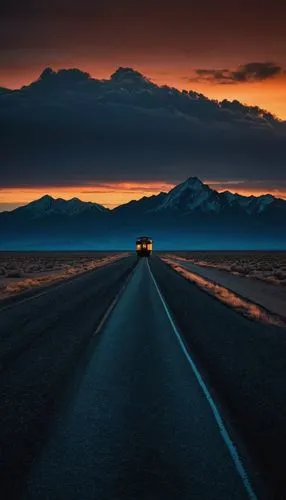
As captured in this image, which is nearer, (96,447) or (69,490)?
(69,490)

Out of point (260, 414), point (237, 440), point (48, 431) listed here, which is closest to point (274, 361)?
point (260, 414)

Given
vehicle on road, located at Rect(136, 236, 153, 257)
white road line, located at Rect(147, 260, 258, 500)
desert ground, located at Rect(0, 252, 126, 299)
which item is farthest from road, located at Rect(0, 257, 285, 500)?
vehicle on road, located at Rect(136, 236, 153, 257)

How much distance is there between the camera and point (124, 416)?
25.8 feet

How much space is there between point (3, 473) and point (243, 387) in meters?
4.89

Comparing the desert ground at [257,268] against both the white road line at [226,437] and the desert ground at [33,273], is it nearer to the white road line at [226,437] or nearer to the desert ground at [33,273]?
the desert ground at [33,273]

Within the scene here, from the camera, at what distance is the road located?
5691 mm

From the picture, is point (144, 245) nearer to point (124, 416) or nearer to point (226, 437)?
point (124, 416)

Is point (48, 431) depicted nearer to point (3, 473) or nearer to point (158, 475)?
point (3, 473)

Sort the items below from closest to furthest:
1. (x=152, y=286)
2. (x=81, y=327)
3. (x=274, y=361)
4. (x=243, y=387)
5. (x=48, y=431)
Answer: (x=48, y=431), (x=243, y=387), (x=274, y=361), (x=81, y=327), (x=152, y=286)

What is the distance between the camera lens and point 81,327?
54.3 feet

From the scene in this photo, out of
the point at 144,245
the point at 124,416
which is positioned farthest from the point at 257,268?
the point at 124,416

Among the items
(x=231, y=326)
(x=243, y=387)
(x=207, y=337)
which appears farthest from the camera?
(x=231, y=326)

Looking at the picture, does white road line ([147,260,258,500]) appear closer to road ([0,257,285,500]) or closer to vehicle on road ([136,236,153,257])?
road ([0,257,285,500])

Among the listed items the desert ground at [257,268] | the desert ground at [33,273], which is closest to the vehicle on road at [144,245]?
the desert ground at [257,268]
